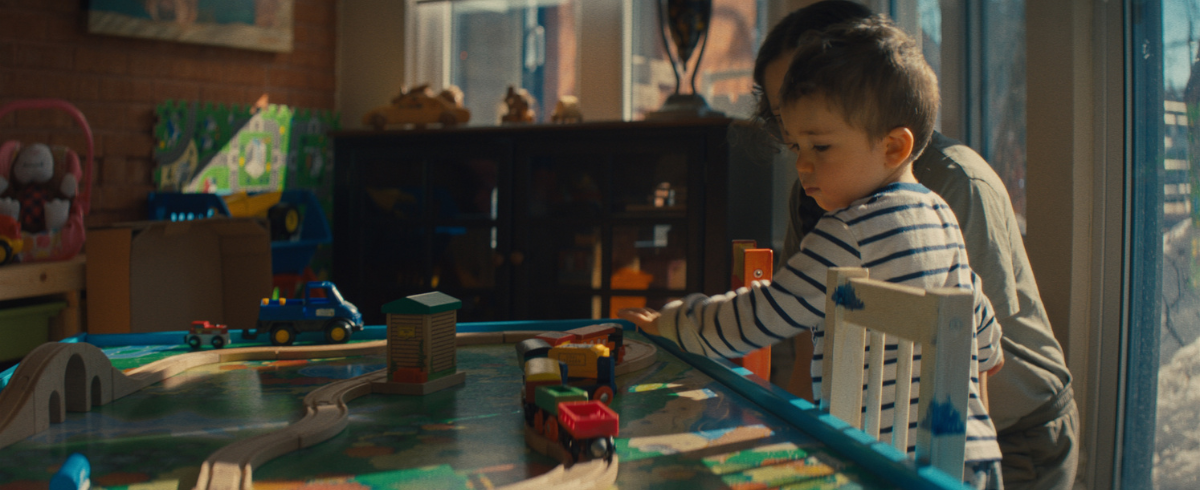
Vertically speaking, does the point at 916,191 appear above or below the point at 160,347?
above

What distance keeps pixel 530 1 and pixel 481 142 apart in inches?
30.1

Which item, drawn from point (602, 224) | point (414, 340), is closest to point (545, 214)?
point (602, 224)

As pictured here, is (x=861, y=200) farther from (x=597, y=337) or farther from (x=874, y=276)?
(x=597, y=337)

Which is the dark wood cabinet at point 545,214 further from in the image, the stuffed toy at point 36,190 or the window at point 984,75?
the stuffed toy at point 36,190

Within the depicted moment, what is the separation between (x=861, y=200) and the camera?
0.83 meters

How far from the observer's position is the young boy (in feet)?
2.60

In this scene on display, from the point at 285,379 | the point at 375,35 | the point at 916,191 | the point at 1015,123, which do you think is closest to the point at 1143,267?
the point at 1015,123

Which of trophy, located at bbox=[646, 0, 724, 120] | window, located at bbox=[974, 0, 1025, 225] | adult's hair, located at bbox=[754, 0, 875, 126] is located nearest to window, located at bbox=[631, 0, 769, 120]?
trophy, located at bbox=[646, 0, 724, 120]

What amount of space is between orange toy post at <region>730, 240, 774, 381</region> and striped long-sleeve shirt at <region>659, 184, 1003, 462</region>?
0.49 feet

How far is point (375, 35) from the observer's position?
312 centimetres

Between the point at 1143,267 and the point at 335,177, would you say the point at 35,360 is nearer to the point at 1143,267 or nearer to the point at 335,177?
the point at 1143,267

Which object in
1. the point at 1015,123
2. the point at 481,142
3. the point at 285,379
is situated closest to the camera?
the point at 285,379

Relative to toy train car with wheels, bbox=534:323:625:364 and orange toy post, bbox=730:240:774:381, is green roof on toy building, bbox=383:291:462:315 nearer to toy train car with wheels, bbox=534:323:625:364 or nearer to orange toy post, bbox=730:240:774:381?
toy train car with wheels, bbox=534:323:625:364

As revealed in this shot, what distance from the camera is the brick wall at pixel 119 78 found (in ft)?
7.82
